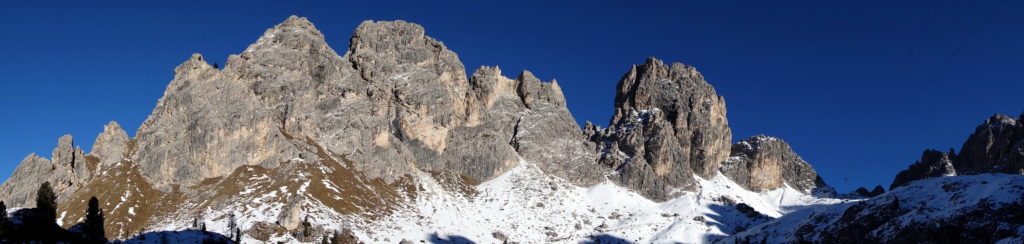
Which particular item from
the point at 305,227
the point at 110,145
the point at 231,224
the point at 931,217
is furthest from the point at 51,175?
the point at 931,217

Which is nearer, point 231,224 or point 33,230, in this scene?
point 33,230

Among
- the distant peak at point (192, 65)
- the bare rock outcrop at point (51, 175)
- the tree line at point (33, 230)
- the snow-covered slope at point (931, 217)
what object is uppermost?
the distant peak at point (192, 65)

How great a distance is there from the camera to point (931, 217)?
12394 centimetres

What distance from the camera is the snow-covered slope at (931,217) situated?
115 m

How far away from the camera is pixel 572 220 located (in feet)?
652

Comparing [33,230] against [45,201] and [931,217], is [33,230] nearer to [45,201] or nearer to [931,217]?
[45,201]

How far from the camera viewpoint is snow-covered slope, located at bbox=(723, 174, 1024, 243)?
11519 centimetres

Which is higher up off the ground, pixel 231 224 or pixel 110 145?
pixel 110 145

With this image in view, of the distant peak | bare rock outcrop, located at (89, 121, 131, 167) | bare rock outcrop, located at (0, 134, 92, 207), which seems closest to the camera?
bare rock outcrop, located at (0, 134, 92, 207)

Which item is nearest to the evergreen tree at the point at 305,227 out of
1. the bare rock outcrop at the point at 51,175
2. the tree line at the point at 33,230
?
the bare rock outcrop at the point at 51,175

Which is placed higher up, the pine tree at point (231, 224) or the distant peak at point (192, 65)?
the distant peak at point (192, 65)

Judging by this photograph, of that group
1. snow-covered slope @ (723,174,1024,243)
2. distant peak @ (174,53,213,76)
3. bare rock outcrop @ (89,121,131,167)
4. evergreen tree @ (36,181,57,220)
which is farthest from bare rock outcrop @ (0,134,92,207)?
snow-covered slope @ (723,174,1024,243)

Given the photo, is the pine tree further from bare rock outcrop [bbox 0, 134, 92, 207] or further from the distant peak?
the distant peak

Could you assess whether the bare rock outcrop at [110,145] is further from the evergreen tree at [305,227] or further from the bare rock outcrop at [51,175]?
the evergreen tree at [305,227]
